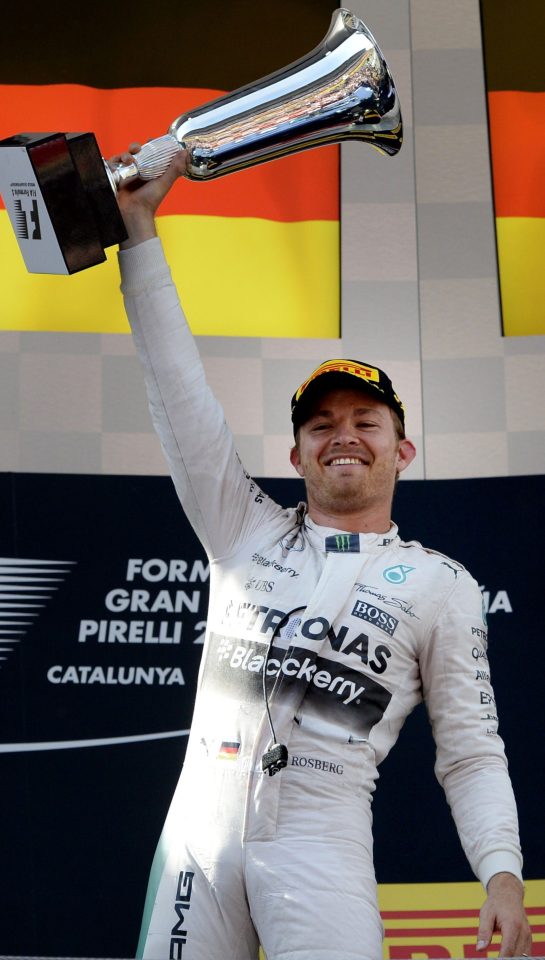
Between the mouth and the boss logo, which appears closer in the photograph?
the boss logo

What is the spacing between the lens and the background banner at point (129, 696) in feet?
9.36

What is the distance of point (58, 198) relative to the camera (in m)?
1.75

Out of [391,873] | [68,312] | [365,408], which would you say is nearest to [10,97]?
[68,312]

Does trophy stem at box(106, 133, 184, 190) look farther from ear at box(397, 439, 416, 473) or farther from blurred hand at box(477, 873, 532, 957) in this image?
blurred hand at box(477, 873, 532, 957)

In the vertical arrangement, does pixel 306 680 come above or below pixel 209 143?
below

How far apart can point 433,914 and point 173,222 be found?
181cm

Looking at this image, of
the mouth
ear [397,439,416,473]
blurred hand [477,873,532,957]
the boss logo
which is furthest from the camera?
ear [397,439,416,473]

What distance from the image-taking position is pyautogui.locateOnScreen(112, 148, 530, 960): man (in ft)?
5.49

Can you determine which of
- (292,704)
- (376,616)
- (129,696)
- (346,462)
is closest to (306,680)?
(292,704)

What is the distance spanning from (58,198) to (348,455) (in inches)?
23.2

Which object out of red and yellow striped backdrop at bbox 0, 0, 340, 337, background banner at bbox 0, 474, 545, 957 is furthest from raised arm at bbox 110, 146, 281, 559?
Result: red and yellow striped backdrop at bbox 0, 0, 340, 337

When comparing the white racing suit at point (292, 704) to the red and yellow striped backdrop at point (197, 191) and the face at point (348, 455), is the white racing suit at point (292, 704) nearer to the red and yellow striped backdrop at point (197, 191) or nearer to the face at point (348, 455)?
the face at point (348, 455)

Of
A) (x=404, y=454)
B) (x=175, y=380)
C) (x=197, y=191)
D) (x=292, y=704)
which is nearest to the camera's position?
(x=292, y=704)

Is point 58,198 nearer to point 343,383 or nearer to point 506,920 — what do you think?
point 343,383
